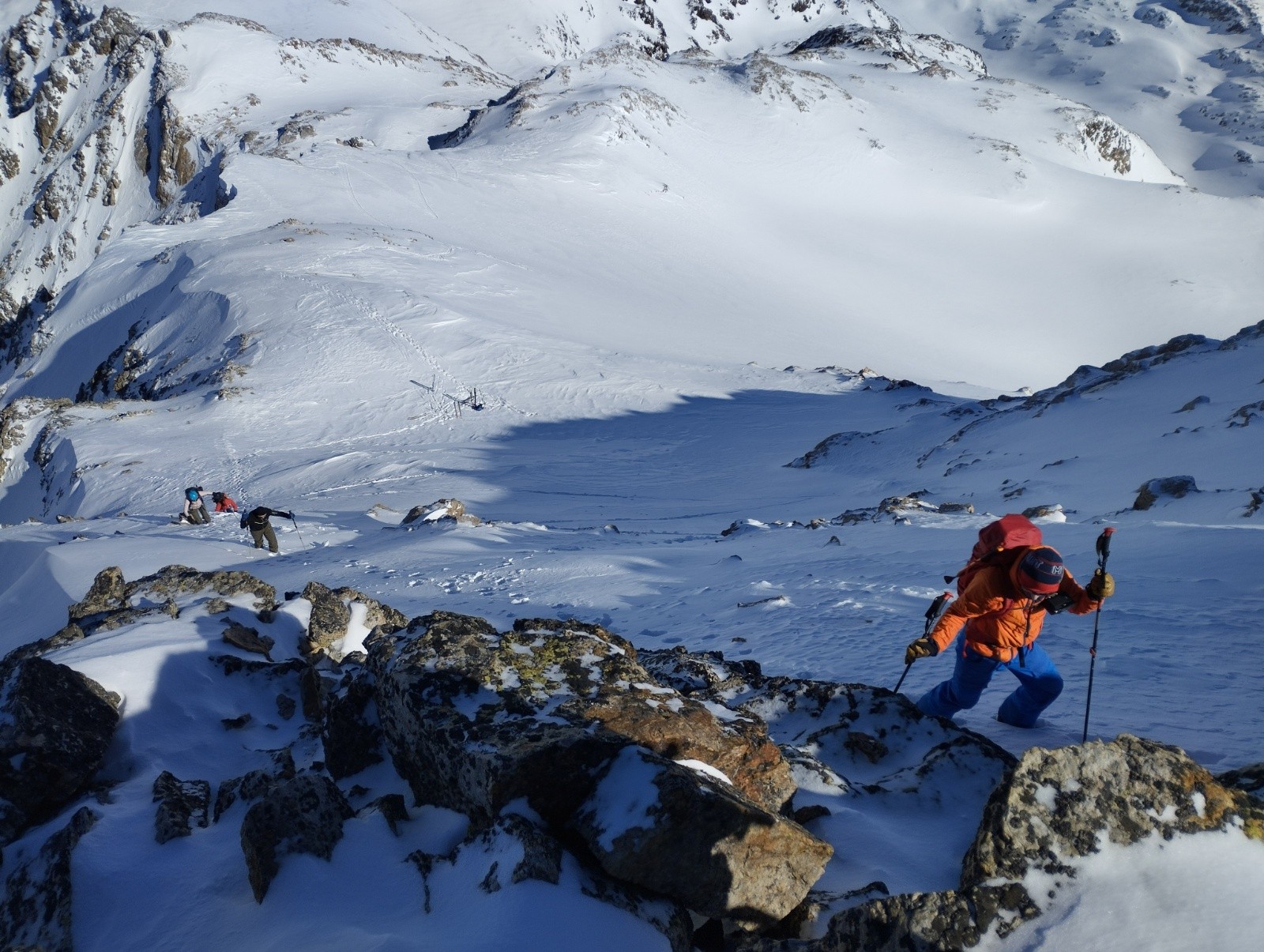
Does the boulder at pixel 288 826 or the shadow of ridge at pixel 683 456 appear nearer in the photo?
the boulder at pixel 288 826

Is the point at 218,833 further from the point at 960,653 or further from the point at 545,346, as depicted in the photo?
the point at 545,346

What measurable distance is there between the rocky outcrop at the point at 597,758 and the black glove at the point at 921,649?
4.01ft

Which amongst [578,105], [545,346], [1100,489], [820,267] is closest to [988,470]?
[1100,489]

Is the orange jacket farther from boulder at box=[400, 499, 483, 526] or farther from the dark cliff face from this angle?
the dark cliff face

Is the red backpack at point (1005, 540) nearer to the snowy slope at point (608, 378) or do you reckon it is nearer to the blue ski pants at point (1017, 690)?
the blue ski pants at point (1017, 690)

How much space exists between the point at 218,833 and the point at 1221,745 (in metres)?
4.88

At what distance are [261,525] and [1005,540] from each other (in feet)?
39.2

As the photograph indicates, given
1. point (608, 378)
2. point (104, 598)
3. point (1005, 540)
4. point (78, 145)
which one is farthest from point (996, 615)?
point (78, 145)

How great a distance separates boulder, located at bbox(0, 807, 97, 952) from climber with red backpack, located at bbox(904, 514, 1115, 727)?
4079 mm

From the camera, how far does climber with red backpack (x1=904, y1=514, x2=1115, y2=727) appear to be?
4.30 metres

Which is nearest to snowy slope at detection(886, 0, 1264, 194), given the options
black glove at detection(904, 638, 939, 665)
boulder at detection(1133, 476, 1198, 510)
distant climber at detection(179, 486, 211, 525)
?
boulder at detection(1133, 476, 1198, 510)

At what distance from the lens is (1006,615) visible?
441 centimetres

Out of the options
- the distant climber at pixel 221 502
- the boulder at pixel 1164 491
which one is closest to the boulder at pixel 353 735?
the boulder at pixel 1164 491

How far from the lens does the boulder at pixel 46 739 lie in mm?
3914
